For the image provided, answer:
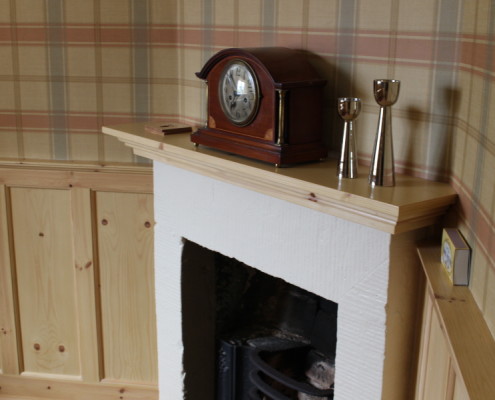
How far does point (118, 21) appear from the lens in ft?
8.04

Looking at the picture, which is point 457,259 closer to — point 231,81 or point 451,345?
point 451,345

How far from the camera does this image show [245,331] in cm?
246

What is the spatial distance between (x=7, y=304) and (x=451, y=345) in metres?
2.11

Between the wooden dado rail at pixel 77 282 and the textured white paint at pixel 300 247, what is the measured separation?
0.34 meters

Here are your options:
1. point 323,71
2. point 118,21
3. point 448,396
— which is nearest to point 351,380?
point 448,396

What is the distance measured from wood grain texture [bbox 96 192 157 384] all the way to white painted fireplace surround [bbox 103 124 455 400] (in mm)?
549

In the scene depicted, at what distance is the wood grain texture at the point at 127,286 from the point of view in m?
2.60

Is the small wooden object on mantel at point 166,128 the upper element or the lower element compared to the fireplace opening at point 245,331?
upper

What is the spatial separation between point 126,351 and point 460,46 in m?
1.85

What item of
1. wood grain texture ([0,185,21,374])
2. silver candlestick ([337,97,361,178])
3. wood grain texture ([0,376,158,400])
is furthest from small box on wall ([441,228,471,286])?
wood grain texture ([0,185,21,374])

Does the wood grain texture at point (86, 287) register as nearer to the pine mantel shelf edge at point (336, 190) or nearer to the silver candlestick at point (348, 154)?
the pine mantel shelf edge at point (336, 190)

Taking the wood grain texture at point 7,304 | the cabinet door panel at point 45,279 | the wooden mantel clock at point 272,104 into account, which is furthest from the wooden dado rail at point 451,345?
the wood grain texture at point 7,304

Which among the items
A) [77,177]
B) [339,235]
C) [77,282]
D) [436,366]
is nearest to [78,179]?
[77,177]

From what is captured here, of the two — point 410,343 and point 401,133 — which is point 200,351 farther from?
point 401,133
